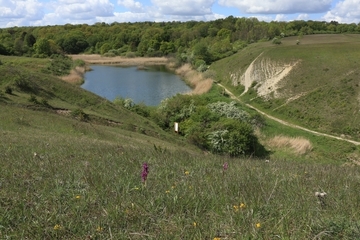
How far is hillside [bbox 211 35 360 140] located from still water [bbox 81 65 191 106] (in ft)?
35.8

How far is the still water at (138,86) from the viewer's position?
60094 millimetres

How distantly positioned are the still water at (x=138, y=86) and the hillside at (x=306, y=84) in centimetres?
1091

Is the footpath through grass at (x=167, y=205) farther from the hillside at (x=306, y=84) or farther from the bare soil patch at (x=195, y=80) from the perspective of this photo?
the bare soil patch at (x=195, y=80)

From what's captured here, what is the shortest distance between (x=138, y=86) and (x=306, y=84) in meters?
31.2

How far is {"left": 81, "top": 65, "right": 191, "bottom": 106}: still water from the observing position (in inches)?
2366

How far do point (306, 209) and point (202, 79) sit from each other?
68280mm

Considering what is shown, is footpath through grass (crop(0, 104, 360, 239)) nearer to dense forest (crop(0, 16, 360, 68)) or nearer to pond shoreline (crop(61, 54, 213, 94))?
pond shoreline (crop(61, 54, 213, 94))

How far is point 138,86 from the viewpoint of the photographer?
71.1 m

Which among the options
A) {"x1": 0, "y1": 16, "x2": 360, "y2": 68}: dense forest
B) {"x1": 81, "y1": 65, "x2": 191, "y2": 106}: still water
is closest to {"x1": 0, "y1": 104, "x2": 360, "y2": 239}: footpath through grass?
{"x1": 81, "y1": 65, "x2": 191, "y2": 106}: still water

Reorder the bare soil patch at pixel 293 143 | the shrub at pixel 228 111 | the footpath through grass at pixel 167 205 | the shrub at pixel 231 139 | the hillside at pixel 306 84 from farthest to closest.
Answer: the hillside at pixel 306 84 → the shrub at pixel 228 111 → the bare soil patch at pixel 293 143 → the shrub at pixel 231 139 → the footpath through grass at pixel 167 205

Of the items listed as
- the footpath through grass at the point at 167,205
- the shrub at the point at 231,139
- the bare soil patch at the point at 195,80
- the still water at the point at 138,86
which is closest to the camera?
the footpath through grass at the point at 167,205

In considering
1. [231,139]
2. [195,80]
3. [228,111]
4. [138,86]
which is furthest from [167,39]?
[231,139]

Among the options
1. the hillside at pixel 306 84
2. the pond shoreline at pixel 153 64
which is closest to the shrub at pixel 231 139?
the hillside at pixel 306 84

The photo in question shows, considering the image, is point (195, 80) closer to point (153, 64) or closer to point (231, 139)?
point (231, 139)
